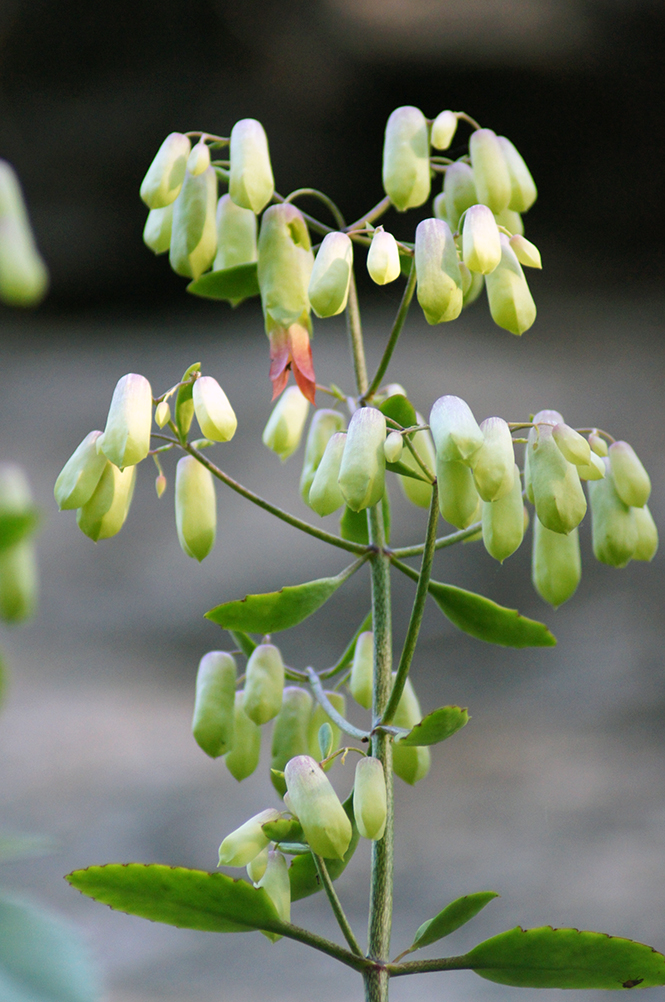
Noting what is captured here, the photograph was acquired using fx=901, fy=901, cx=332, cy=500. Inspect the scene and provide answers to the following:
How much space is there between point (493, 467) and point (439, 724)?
11 centimetres

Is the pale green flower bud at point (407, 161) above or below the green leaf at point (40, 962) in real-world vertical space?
above

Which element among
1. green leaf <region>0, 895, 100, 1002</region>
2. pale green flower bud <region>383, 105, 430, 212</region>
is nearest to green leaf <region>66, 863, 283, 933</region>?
green leaf <region>0, 895, 100, 1002</region>

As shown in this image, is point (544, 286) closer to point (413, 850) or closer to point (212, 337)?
point (212, 337)

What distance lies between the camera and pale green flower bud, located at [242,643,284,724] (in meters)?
0.46

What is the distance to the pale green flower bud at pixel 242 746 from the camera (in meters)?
0.49

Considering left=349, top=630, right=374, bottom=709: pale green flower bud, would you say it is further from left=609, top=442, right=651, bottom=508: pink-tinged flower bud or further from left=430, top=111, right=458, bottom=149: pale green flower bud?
left=430, top=111, right=458, bottom=149: pale green flower bud

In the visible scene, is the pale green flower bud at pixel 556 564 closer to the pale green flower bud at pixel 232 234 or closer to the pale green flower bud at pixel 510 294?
the pale green flower bud at pixel 510 294

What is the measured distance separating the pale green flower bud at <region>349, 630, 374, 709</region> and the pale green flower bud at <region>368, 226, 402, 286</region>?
0.21 m

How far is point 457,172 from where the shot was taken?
19.4 inches

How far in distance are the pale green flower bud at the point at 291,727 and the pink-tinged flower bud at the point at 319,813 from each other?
0.12 m

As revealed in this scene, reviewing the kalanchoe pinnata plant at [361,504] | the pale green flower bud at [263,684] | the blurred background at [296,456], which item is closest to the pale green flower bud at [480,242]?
the kalanchoe pinnata plant at [361,504]

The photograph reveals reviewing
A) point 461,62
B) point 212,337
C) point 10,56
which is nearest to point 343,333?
point 212,337

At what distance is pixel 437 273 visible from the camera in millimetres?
386

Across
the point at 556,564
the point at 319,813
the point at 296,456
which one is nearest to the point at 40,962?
the point at 319,813
